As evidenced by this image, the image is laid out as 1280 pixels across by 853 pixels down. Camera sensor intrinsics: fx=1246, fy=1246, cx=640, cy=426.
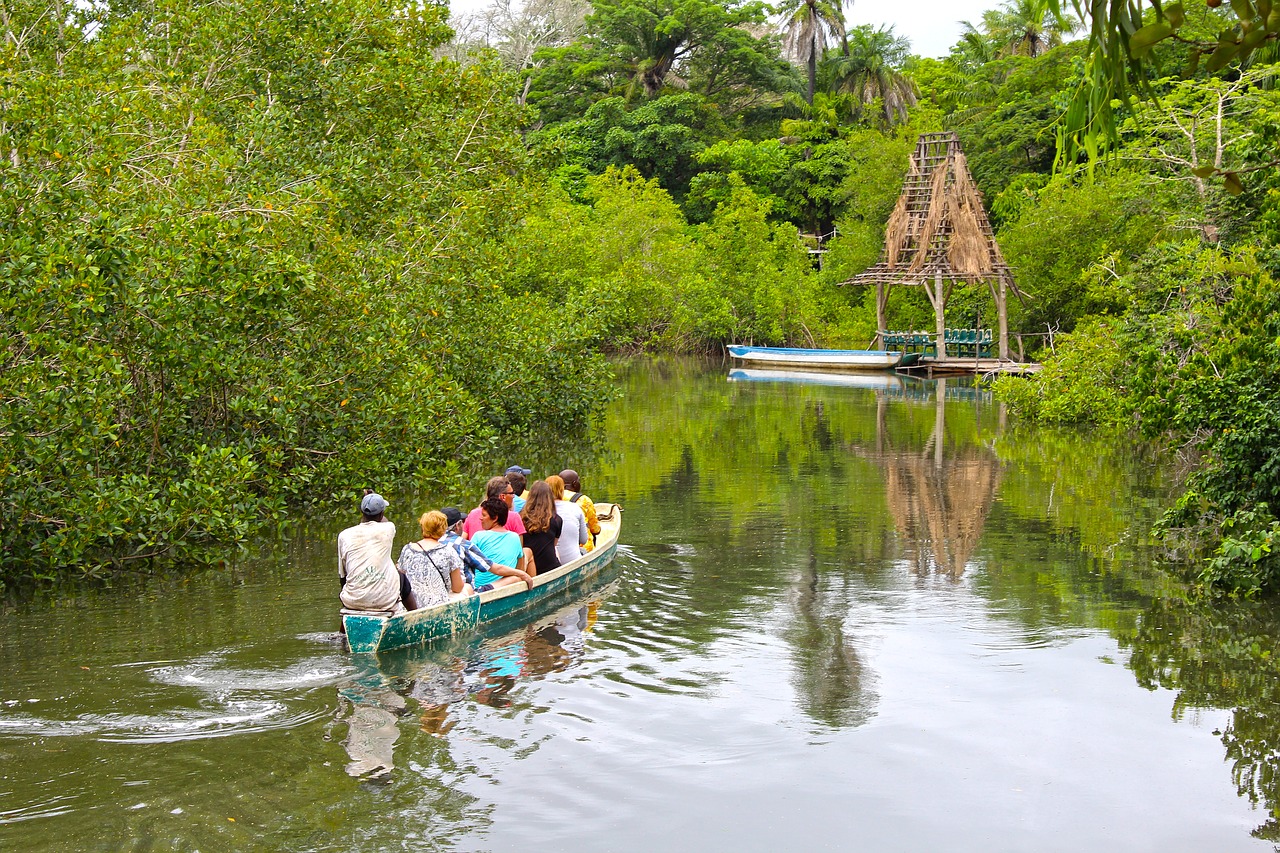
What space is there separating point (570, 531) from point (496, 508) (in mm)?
1291

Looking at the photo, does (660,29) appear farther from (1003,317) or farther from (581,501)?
(581,501)

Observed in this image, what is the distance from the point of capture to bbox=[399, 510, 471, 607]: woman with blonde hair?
34.3 feet

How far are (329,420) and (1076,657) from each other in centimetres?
958

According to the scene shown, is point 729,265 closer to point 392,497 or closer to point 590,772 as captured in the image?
point 392,497

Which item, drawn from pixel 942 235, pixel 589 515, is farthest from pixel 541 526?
pixel 942 235

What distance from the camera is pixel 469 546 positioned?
1152 centimetres

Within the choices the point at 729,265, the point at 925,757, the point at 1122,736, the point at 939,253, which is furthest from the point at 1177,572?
the point at 729,265

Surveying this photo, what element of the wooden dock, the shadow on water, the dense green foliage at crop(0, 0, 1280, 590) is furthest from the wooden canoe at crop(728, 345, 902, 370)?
the shadow on water

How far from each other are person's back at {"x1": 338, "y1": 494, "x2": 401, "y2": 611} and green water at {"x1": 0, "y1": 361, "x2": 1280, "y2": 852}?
0.51m

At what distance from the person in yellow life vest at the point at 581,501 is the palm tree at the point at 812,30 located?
52220mm

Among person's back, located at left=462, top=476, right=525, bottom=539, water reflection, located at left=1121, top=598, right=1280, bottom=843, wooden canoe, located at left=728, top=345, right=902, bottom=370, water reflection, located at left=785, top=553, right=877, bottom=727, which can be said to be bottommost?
water reflection, located at left=1121, top=598, right=1280, bottom=843

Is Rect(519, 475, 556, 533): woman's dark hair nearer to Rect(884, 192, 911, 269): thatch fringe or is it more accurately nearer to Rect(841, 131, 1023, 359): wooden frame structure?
Rect(841, 131, 1023, 359): wooden frame structure

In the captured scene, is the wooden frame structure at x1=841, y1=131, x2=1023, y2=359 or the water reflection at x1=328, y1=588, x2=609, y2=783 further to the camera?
the wooden frame structure at x1=841, y1=131, x2=1023, y2=359

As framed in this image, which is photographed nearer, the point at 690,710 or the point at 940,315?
the point at 690,710
